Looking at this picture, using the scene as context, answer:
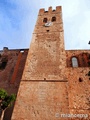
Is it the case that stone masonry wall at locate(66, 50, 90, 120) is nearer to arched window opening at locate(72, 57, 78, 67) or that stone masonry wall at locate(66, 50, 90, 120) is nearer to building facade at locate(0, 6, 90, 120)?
building facade at locate(0, 6, 90, 120)

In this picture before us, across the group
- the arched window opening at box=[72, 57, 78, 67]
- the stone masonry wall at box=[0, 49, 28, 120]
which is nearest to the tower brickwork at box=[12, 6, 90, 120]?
the arched window opening at box=[72, 57, 78, 67]

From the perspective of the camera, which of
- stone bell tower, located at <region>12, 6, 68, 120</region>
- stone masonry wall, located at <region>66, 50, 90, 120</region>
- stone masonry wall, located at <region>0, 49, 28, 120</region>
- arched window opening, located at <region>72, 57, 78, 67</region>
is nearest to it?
stone bell tower, located at <region>12, 6, 68, 120</region>

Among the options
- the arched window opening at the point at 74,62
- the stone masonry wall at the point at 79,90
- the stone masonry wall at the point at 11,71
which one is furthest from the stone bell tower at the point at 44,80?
the arched window opening at the point at 74,62

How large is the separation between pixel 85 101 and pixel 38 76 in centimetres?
448

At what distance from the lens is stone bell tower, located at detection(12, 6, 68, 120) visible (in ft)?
34.7

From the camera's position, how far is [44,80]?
484 inches

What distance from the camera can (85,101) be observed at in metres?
12.2

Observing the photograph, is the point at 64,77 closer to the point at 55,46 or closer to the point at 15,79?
the point at 55,46

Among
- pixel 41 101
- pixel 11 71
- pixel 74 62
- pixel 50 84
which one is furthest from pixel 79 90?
pixel 11 71

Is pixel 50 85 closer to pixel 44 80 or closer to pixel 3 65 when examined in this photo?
pixel 44 80

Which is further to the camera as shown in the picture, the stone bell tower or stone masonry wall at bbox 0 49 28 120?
stone masonry wall at bbox 0 49 28 120

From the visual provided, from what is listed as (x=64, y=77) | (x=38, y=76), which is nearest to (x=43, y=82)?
(x=38, y=76)

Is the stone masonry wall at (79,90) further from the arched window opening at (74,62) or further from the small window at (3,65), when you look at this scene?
the small window at (3,65)

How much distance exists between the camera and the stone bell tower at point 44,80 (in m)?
10.6
